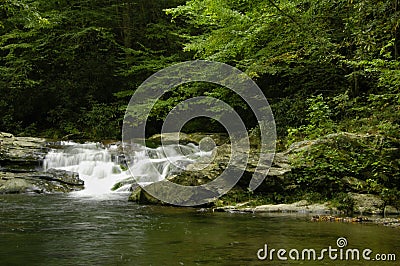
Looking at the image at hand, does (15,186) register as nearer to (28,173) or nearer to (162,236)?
(28,173)

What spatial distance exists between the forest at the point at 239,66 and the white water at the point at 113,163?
2200 millimetres

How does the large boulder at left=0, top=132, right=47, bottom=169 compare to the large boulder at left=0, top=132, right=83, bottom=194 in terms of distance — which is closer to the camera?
the large boulder at left=0, top=132, right=83, bottom=194

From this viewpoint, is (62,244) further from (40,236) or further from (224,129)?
(224,129)

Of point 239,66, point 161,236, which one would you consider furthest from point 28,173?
point 161,236

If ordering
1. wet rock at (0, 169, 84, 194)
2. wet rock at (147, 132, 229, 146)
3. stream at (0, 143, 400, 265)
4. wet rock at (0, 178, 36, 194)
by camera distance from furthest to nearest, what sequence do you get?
wet rock at (147, 132, 229, 146), wet rock at (0, 169, 84, 194), wet rock at (0, 178, 36, 194), stream at (0, 143, 400, 265)

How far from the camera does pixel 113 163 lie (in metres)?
12.8

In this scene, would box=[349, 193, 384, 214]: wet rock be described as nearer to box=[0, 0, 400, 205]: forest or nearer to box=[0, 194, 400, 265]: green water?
box=[0, 0, 400, 205]: forest

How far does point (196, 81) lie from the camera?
14281 mm

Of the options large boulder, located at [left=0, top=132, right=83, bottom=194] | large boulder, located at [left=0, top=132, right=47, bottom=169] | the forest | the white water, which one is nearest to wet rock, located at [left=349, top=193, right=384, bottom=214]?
the forest

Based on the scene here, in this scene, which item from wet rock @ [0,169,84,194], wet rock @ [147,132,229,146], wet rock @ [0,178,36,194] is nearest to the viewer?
wet rock @ [0,178,36,194]

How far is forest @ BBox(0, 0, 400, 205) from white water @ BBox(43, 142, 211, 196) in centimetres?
220

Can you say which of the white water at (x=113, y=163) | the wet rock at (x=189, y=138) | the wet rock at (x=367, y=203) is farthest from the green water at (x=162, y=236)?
the wet rock at (x=189, y=138)

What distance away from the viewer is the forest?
7777 millimetres

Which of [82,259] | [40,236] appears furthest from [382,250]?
[40,236]
